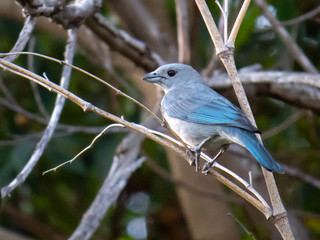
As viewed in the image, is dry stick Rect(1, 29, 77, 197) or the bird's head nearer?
dry stick Rect(1, 29, 77, 197)

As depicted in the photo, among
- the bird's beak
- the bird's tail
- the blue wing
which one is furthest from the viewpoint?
the bird's beak

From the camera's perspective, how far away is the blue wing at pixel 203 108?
322 centimetres

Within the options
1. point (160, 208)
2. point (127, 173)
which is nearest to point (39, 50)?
point (160, 208)

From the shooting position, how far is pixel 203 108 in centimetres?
361

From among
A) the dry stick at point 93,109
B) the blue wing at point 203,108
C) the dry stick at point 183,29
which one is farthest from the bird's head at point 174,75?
the dry stick at point 93,109

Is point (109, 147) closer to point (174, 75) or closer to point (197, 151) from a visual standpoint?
point (174, 75)

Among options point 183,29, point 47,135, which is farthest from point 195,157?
point 183,29

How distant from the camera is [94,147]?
5.62 metres

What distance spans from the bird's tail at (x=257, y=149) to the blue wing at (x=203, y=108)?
5 centimetres

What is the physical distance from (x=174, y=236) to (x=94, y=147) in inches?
58.9

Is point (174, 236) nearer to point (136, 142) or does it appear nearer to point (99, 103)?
point (99, 103)

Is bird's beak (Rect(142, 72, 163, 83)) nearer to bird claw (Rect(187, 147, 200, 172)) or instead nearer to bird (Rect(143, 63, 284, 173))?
bird (Rect(143, 63, 284, 173))

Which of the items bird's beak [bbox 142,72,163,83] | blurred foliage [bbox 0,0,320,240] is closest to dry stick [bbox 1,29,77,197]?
bird's beak [bbox 142,72,163,83]

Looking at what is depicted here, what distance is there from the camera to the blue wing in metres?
3.22
